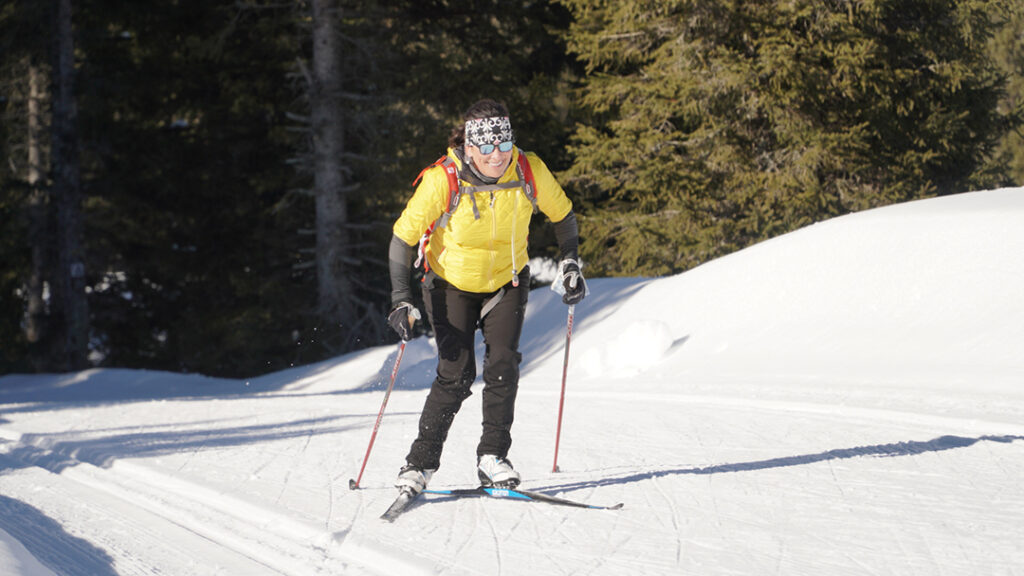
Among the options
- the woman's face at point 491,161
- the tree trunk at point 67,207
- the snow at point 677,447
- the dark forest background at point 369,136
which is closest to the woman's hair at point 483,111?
the woman's face at point 491,161

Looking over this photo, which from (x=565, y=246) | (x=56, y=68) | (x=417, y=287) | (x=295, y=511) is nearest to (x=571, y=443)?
(x=565, y=246)

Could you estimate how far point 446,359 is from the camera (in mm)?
4988

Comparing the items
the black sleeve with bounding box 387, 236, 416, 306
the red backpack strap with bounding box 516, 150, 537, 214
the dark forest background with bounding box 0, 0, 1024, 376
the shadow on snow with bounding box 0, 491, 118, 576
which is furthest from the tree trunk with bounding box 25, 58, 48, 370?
the red backpack strap with bounding box 516, 150, 537, 214

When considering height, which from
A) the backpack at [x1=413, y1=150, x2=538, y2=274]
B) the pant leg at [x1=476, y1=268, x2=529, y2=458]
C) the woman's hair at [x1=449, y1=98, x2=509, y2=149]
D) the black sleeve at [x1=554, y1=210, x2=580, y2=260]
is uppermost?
the woman's hair at [x1=449, y1=98, x2=509, y2=149]

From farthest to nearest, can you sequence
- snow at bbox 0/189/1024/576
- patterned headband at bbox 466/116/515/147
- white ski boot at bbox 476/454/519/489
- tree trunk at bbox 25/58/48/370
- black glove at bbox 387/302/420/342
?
tree trunk at bbox 25/58/48/370 → white ski boot at bbox 476/454/519/489 → black glove at bbox 387/302/420/342 → patterned headband at bbox 466/116/515/147 → snow at bbox 0/189/1024/576

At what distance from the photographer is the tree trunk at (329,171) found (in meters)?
18.7

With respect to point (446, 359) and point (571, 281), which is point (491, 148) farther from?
point (446, 359)

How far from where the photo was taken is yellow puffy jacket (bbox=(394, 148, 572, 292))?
473 centimetres

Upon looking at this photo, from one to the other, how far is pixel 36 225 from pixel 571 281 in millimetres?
18807

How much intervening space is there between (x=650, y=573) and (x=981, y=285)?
7.10 meters

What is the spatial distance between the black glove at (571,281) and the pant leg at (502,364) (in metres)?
0.28

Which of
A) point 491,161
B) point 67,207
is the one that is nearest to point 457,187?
point 491,161

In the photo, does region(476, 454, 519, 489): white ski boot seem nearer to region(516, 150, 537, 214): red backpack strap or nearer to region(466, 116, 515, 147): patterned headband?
region(516, 150, 537, 214): red backpack strap

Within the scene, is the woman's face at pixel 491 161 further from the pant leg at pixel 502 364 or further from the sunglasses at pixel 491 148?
the pant leg at pixel 502 364
